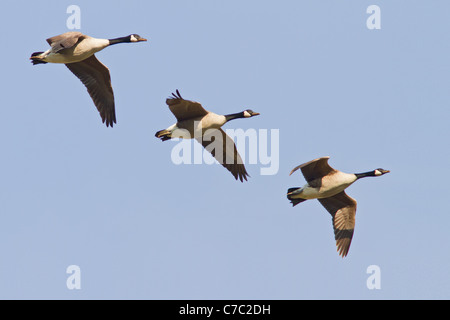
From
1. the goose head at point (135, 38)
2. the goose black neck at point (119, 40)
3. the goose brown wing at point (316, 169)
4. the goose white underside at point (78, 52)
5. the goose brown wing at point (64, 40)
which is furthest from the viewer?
the goose head at point (135, 38)

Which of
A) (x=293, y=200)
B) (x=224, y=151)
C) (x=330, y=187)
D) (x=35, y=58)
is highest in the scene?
(x=35, y=58)

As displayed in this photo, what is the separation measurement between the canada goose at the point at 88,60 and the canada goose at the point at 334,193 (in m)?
4.94

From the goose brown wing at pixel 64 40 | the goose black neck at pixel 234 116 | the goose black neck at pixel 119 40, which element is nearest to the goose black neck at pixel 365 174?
the goose black neck at pixel 234 116

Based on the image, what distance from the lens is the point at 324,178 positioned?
18.0 metres

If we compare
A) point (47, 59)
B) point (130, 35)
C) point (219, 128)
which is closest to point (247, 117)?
point (219, 128)

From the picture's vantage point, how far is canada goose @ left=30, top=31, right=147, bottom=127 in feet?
57.8

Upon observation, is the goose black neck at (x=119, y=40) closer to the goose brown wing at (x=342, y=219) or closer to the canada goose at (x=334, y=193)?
the canada goose at (x=334, y=193)

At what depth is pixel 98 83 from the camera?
1944 cm

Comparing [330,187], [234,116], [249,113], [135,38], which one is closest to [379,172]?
[330,187]

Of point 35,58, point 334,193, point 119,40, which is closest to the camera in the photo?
point 35,58

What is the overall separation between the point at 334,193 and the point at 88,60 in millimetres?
6449

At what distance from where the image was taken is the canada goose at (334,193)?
17828 millimetres

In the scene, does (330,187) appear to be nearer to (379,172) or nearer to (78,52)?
(379,172)

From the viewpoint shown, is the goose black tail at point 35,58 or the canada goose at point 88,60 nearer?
the canada goose at point 88,60
